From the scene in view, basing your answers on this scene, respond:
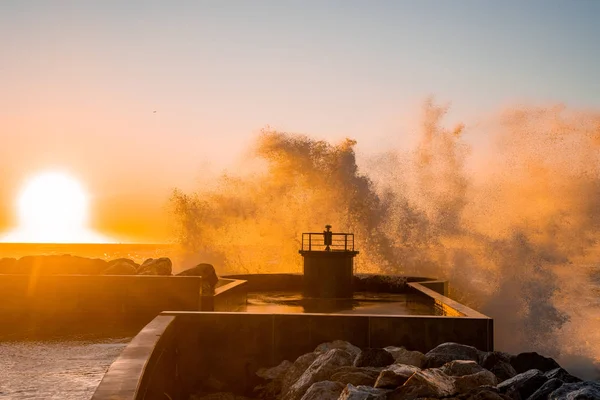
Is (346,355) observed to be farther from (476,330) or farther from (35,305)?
(35,305)

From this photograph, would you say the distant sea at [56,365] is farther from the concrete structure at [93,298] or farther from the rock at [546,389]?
the rock at [546,389]

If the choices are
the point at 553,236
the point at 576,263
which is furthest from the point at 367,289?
the point at 576,263

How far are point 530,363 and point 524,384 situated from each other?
1.55 m

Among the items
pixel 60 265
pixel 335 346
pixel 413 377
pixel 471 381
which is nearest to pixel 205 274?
pixel 60 265

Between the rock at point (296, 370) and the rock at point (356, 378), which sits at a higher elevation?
the rock at point (356, 378)

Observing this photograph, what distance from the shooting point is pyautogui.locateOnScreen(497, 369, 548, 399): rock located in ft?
20.3

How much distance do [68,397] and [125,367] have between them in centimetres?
81

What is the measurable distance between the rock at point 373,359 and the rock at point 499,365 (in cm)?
116

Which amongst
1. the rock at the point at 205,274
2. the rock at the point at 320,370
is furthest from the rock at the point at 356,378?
the rock at the point at 205,274

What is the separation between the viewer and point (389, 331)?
335 inches

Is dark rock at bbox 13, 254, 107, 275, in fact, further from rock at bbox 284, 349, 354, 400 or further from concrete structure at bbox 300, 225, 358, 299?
rock at bbox 284, 349, 354, 400

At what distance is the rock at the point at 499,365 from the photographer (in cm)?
706

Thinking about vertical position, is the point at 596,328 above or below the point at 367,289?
below

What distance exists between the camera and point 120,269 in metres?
14.5
